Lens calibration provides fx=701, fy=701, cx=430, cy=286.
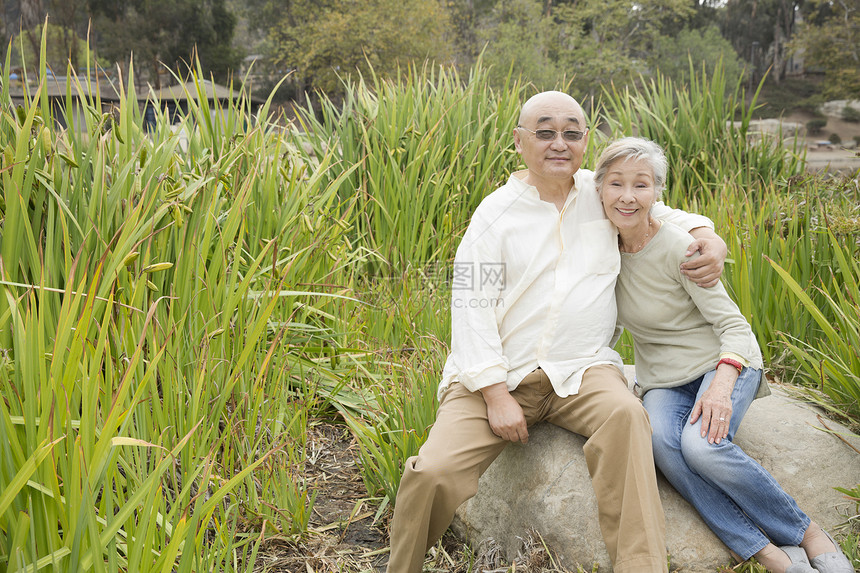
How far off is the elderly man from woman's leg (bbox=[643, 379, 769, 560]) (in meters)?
0.19

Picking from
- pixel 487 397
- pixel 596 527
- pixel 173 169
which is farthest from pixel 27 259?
pixel 596 527

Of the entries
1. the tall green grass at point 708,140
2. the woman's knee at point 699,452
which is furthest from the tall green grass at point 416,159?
the woman's knee at point 699,452

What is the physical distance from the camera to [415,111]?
199 inches

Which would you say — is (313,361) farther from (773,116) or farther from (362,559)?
(773,116)

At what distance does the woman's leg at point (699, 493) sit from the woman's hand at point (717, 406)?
8cm

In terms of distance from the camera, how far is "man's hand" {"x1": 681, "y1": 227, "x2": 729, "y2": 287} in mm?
2270

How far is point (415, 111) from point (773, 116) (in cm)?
3545

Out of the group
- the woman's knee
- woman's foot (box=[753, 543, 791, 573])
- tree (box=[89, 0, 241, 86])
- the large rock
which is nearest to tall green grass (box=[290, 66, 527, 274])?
the large rock

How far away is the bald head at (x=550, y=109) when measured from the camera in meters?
2.39

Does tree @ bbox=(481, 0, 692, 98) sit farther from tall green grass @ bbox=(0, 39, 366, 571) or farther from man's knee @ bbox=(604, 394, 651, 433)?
man's knee @ bbox=(604, 394, 651, 433)

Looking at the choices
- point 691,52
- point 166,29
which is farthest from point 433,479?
point 691,52

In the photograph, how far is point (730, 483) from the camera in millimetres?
2154

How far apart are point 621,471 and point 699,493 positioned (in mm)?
358

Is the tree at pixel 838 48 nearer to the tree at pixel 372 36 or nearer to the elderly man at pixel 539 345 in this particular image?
the tree at pixel 372 36
